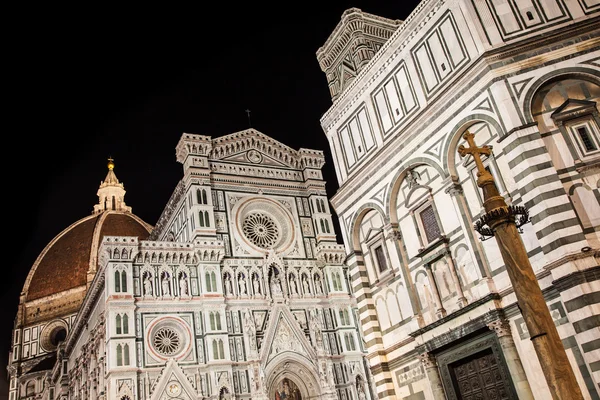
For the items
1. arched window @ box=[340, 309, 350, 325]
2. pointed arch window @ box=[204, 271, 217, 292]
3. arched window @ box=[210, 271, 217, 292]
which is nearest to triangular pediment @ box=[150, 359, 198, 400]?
pointed arch window @ box=[204, 271, 217, 292]

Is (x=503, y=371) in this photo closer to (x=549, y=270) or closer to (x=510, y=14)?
(x=549, y=270)

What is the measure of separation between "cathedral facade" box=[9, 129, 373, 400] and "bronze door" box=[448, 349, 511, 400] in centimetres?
1919

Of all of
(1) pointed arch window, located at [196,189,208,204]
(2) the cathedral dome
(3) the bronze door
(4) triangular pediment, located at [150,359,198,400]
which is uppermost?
(2) the cathedral dome

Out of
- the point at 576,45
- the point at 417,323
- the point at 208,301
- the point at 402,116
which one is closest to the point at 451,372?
the point at 417,323

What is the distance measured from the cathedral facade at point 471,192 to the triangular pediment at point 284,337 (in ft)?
56.3

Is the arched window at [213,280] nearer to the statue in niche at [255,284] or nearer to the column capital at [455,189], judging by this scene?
A: the statue in niche at [255,284]

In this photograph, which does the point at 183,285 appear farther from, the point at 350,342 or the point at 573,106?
the point at 573,106

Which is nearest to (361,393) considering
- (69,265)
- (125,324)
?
(125,324)

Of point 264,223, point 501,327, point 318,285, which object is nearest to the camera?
point 501,327

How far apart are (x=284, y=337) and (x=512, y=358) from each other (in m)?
22.7

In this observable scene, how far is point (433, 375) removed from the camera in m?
13.8

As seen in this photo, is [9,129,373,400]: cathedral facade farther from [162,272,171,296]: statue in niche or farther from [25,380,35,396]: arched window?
[25,380,35,396]: arched window

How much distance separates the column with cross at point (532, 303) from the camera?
784 cm

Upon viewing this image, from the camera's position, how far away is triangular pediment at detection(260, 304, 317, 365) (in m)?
32.7
